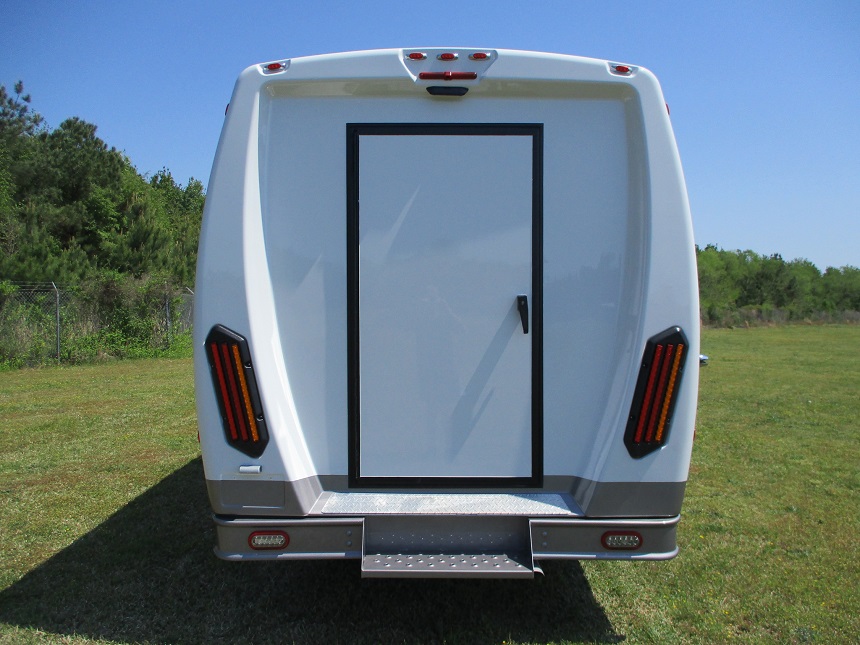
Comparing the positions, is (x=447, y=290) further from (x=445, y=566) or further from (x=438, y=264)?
(x=445, y=566)

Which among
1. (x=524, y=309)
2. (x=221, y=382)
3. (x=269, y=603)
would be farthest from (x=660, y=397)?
(x=269, y=603)

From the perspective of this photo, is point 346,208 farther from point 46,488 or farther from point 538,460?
point 46,488

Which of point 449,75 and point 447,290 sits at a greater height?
point 449,75

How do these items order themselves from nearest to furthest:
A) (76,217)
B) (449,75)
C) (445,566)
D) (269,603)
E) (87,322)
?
(445,566), (449,75), (269,603), (87,322), (76,217)

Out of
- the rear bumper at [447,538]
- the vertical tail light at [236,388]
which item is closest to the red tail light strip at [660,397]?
the rear bumper at [447,538]

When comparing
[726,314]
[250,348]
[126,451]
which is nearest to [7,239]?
[126,451]

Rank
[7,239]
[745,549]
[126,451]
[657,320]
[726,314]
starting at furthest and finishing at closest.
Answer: [726,314] → [7,239] → [126,451] → [745,549] → [657,320]

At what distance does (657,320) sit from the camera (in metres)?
3.05

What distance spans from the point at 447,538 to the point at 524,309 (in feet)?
3.65

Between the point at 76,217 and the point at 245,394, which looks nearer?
the point at 245,394

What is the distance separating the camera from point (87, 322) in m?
16.0

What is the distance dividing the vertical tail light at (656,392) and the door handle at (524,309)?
1.78ft

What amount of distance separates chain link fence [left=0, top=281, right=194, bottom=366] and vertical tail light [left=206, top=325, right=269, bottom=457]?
13.8 metres

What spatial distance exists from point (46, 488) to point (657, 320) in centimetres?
546
